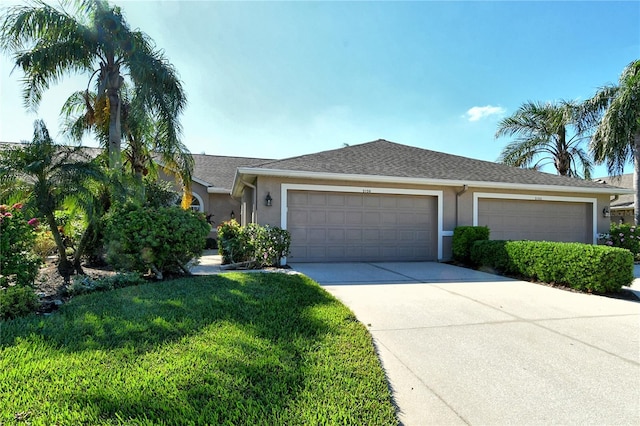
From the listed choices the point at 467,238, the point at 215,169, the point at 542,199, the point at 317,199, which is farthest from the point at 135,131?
the point at 542,199

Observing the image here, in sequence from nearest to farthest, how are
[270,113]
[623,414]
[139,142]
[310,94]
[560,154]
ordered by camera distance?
[623,414] → [139,142] → [310,94] → [270,113] → [560,154]

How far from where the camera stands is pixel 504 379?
2.80 metres

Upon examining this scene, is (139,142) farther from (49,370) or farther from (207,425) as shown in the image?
(207,425)

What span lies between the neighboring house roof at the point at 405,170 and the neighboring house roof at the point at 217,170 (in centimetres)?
408

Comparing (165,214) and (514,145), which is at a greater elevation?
(514,145)

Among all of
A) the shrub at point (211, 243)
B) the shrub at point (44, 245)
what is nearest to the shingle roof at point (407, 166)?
the shrub at point (44, 245)

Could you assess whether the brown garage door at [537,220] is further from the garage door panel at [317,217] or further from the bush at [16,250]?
the bush at [16,250]

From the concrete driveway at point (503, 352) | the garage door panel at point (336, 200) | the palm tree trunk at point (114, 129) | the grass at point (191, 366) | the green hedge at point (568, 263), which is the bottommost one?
the concrete driveway at point (503, 352)

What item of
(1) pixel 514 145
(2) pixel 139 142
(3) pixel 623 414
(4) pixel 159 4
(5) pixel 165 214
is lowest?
(3) pixel 623 414

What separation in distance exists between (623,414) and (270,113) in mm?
13973

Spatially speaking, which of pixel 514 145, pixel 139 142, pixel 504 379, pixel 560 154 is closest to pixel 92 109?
pixel 139 142

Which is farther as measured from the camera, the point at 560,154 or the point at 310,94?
the point at 560,154

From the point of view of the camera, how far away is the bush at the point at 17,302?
13.1 ft

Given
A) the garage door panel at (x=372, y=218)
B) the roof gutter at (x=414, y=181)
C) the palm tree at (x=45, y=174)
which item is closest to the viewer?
the palm tree at (x=45, y=174)
